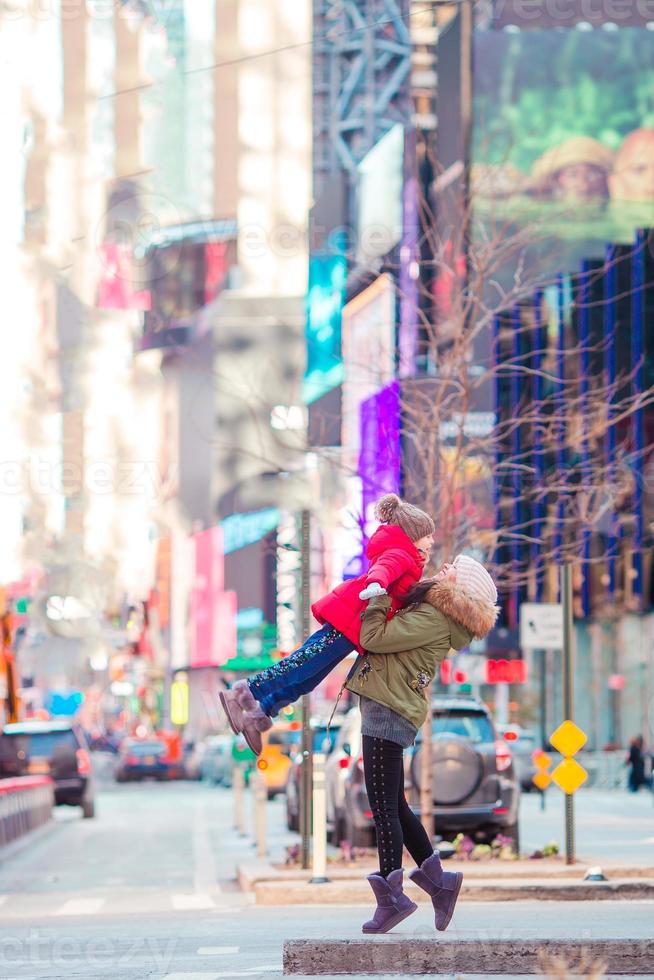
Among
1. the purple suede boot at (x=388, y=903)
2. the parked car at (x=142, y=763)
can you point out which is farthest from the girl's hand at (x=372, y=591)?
the parked car at (x=142, y=763)

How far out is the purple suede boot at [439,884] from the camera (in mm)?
9391

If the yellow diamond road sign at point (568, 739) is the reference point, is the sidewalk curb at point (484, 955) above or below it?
below

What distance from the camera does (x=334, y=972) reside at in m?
8.65

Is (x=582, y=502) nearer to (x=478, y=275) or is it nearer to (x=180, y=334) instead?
(x=478, y=275)

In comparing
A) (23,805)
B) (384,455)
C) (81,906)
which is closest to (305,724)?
(81,906)

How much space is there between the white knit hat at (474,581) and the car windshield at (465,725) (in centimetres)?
1269

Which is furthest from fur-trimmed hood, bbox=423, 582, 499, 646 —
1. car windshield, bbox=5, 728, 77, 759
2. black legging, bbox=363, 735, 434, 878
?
car windshield, bbox=5, 728, 77, 759

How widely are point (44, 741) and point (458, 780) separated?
19.6 metres

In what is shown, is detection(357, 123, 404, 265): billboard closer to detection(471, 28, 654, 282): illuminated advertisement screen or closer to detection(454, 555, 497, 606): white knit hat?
detection(471, 28, 654, 282): illuminated advertisement screen

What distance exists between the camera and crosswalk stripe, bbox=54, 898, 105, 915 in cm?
1656

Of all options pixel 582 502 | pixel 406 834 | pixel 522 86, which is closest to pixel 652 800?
pixel 582 502

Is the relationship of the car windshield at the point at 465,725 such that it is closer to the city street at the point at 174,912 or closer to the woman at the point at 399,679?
the city street at the point at 174,912

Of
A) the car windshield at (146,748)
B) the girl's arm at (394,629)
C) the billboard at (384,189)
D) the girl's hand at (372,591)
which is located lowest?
the car windshield at (146,748)

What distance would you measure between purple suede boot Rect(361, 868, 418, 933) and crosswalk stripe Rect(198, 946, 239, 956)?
7.86ft
